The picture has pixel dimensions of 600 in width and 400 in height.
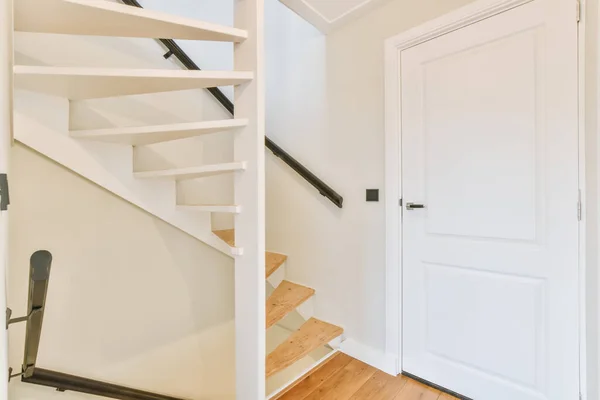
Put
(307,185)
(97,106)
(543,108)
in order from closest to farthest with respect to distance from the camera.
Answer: (543,108) < (97,106) < (307,185)

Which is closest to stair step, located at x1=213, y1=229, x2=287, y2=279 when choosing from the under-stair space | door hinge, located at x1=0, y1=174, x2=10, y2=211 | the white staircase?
the under-stair space

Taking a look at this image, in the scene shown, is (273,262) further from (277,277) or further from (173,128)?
(173,128)

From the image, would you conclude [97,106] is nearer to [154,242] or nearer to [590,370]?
[154,242]

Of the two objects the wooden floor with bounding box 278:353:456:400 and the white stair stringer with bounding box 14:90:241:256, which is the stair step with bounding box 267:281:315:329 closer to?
the wooden floor with bounding box 278:353:456:400

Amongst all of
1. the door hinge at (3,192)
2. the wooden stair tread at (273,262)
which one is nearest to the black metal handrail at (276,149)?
the wooden stair tread at (273,262)

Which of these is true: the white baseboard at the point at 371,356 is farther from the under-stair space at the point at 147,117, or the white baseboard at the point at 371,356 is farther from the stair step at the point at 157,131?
the stair step at the point at 157,131

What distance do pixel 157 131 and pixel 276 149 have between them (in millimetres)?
→ 1145

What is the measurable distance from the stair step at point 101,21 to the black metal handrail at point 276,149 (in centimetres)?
73

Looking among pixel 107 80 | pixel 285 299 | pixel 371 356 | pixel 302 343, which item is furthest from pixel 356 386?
pixel 107 80

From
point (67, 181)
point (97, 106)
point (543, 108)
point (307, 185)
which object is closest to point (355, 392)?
point (307, 185)

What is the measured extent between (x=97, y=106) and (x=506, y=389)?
99.6 inches

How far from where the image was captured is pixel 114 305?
5.39 feet

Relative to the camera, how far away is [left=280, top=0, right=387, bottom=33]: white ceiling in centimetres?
188

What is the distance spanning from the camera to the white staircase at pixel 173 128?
1.15 m
